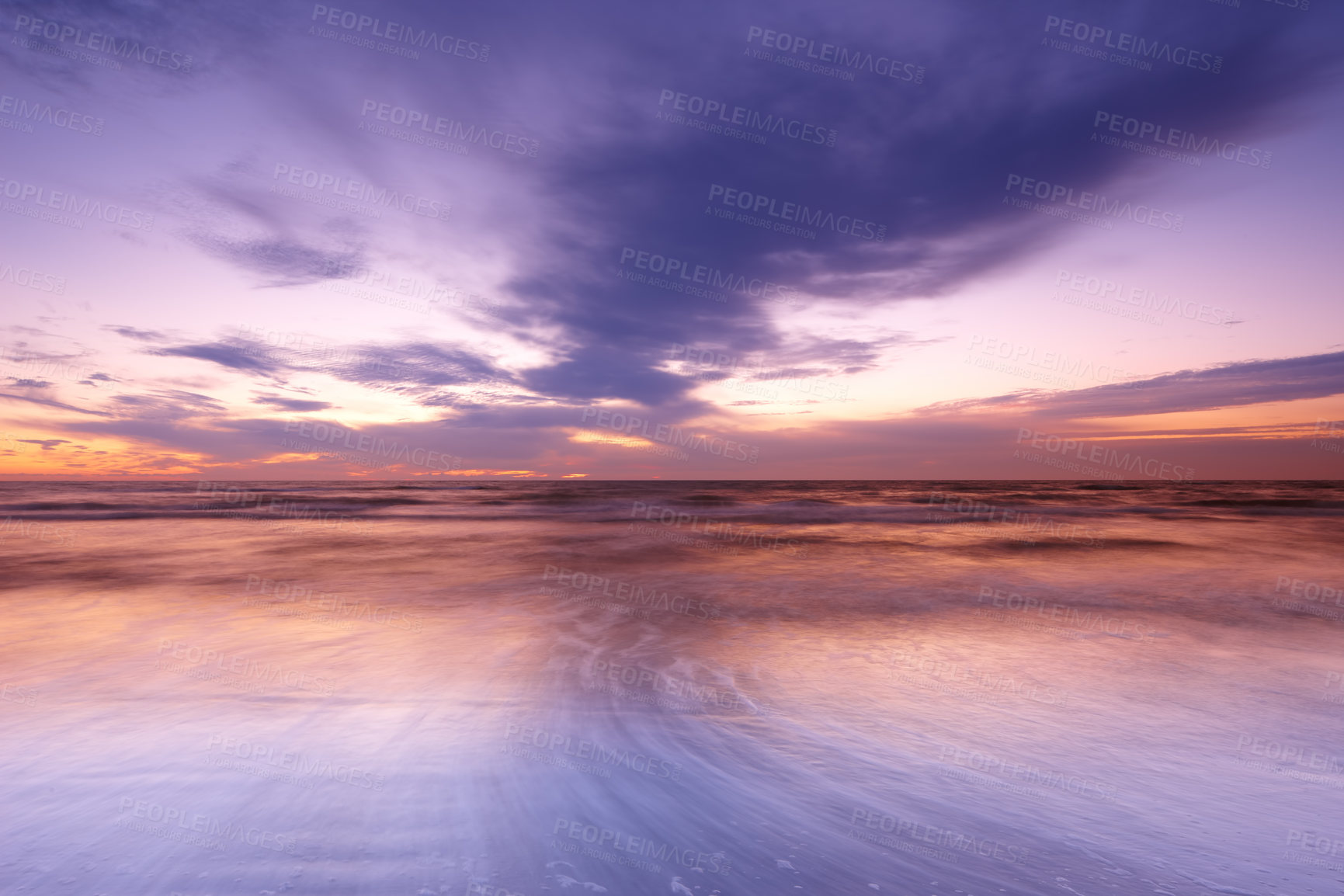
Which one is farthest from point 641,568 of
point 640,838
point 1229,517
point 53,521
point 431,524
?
point 1229,517

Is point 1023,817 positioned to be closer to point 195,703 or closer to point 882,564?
point 195,703

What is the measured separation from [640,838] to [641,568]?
8944mm

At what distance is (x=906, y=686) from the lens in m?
4.84

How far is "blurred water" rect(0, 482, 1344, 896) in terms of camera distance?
2557mm

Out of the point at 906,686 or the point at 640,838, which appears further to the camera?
the point at 906,686

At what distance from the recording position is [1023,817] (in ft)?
9.66

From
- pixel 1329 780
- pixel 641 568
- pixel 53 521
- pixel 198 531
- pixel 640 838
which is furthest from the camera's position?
pixel 53 521

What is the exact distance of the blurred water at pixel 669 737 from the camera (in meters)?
2.56

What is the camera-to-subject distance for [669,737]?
3826 mm

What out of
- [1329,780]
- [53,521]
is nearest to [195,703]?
[1329,780]

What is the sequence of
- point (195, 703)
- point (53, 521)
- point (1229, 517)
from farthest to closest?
point (1229, 517)
point (53, 521)
point (195, 703)

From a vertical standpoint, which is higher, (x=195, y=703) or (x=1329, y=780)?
(x=195, y=703)

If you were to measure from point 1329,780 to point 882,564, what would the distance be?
28.7ft

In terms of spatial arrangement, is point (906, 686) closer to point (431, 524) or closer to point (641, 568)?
point (641, 568)
